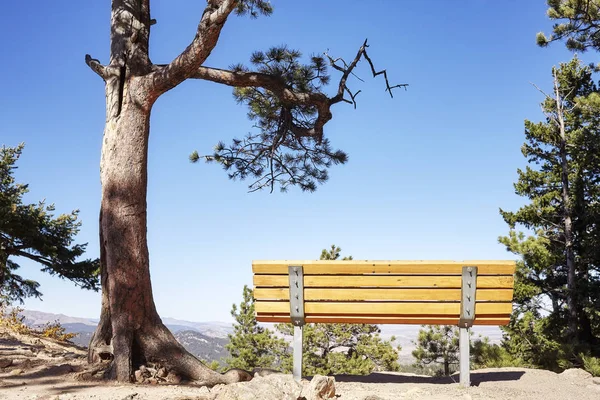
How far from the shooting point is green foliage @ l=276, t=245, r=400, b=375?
606 inches

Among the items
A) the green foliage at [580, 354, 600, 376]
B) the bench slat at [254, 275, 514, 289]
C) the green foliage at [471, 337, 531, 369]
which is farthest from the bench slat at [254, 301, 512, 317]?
the green foliage at [471, 337, 531, 369]

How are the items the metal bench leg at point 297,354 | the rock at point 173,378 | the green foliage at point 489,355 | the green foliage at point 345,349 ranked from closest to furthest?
the metal bench leg at point 297,354
the rock at point 173,378
the green foliage at point 489,355
the green foliage at point 345,349

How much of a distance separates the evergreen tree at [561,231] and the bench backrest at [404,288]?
26.0 feet

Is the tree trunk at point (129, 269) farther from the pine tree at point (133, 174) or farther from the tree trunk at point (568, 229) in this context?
the tree trunk at point (568, 229)

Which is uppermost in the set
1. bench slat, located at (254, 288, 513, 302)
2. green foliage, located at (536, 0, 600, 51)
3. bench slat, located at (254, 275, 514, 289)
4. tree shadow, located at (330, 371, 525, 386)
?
green foliage, located at (536, 0, 600, 51)

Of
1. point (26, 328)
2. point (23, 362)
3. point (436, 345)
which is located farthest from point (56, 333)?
point (436, 345)

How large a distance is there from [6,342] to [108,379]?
11.7 ft

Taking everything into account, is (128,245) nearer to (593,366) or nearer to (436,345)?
(593,366)

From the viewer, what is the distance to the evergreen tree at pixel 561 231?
12.3 m

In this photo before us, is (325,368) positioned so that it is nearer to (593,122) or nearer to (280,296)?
(593,122)

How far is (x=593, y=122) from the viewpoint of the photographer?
13.5m

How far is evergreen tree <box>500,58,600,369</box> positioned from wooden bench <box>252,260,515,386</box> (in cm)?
794

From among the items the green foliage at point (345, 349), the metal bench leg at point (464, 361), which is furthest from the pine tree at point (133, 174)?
the green foliage at point (345, 349)

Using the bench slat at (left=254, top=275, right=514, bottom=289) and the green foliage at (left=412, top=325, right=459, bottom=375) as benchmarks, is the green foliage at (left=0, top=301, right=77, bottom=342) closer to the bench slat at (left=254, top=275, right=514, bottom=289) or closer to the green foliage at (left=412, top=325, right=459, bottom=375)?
the bench slat at (left=254, top=275, right=514, bottom=289)
